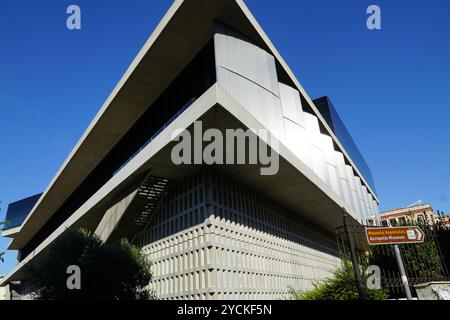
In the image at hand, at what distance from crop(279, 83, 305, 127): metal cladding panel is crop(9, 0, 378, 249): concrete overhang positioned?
0.87 m

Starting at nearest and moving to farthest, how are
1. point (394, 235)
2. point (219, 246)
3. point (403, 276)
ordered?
point (403, 276) < point (394, 235) < point (219, 246)

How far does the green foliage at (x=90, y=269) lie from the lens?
1188cm

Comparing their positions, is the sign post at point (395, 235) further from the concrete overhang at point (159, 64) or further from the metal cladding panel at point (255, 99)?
the concrete overhang at point (159, 64)

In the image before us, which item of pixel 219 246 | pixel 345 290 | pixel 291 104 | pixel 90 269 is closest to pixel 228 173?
pixel 219 246

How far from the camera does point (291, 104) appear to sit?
17984 mm

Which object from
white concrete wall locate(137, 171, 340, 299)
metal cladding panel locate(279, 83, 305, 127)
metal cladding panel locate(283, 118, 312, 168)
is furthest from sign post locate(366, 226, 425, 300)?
metal cladding panel locate(279, 83, 305, 127)

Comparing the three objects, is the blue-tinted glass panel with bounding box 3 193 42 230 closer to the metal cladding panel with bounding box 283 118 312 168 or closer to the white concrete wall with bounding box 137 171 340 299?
the white concrete wall with bounding box 137 171 340 299

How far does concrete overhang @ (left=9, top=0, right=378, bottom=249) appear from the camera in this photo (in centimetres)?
1286

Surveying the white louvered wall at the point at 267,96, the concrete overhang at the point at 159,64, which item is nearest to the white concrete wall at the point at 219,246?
the white louvered wall at the point at 267,96

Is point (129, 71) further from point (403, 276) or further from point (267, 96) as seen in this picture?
point (403, 276)

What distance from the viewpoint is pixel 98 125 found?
1784 centimetres

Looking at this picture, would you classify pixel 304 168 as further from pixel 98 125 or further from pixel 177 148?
pixel 98 125

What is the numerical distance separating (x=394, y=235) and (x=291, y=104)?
11951 mm
